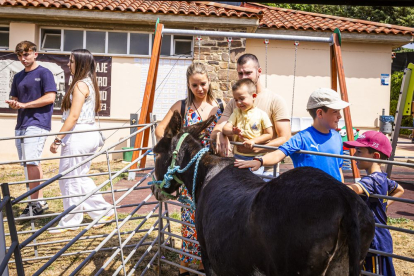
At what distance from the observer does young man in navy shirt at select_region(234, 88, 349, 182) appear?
2.82m

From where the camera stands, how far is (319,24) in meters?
13.1

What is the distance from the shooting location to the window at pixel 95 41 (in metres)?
11.8

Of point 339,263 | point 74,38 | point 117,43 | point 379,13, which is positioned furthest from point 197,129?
point 379,13

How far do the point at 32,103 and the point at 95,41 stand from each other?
7.08m

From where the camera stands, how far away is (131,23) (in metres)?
11.6

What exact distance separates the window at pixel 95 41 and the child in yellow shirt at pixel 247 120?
953 cm

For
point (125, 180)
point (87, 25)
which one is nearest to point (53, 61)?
point (87, 25)

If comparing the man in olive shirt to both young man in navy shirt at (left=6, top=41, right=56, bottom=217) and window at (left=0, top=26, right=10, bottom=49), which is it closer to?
young man in navy shirt at (left=6, top=41, right=56, bottom=217)

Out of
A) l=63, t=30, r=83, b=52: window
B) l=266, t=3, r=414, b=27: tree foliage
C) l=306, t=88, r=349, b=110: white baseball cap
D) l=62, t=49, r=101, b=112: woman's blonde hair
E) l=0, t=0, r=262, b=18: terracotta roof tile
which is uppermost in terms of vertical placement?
l=266, t=3, r=414, b=27: tree foliage

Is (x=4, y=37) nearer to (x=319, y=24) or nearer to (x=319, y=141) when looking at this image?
(x=319, y=24)

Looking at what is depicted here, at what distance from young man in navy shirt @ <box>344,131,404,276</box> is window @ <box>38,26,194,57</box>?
31.3 ft

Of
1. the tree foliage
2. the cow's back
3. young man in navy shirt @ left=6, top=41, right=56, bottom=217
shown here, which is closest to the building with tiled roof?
young man in navy shirt @ left=6, top=41, right=56, bottom=217

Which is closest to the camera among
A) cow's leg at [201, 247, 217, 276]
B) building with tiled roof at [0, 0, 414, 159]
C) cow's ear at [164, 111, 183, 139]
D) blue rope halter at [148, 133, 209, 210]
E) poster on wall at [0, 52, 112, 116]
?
cow's leg at [201, 247, 217, 276]

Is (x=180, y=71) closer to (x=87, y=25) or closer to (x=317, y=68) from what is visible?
(x=87, y=25)
